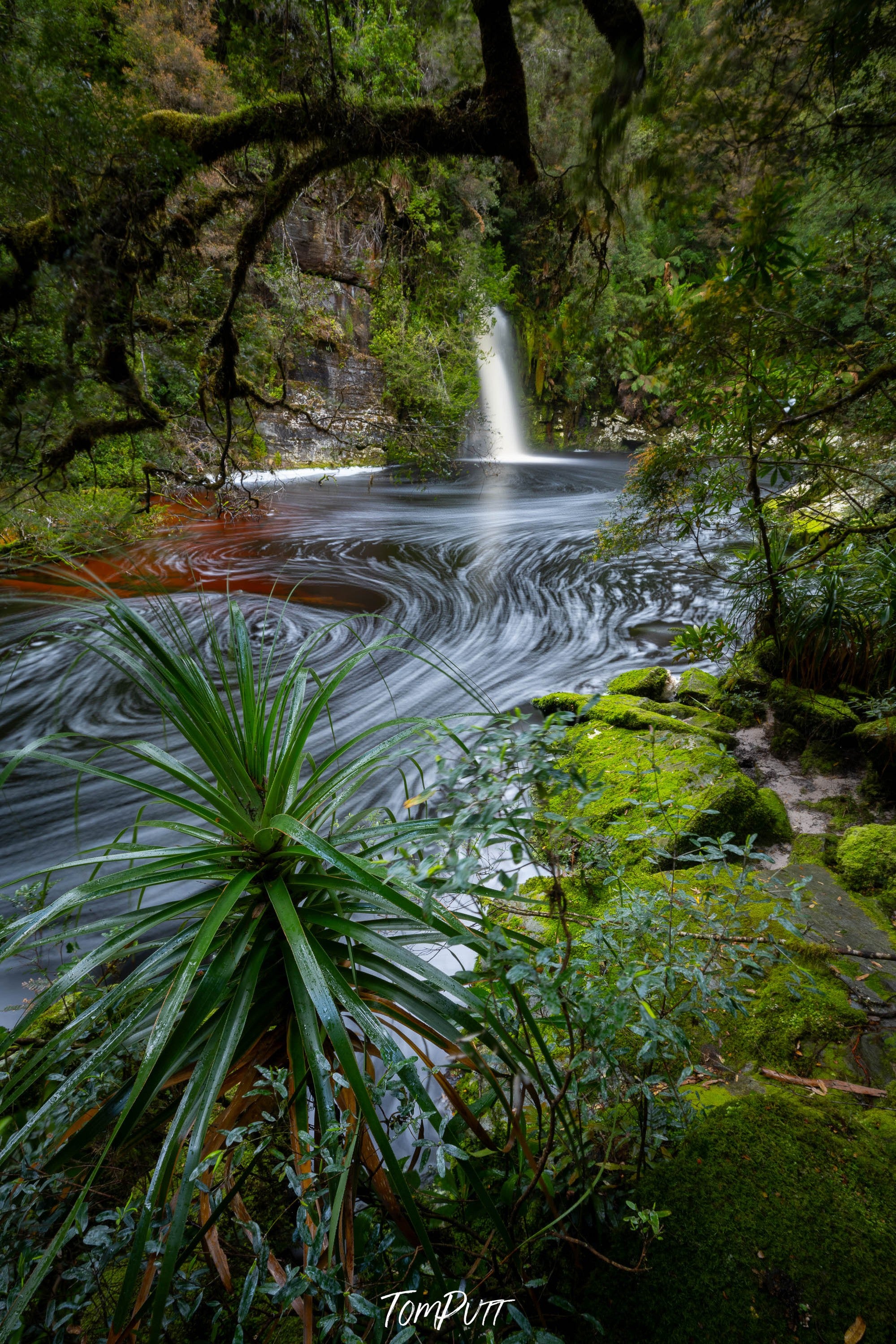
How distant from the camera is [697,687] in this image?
4.14m

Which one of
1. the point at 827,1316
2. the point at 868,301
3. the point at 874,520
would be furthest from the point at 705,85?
the point at 827,1316

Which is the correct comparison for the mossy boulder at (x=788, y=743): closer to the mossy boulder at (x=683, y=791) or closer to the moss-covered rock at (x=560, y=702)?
the mossy boulder at (x=683, y=791)

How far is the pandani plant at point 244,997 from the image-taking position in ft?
2.60

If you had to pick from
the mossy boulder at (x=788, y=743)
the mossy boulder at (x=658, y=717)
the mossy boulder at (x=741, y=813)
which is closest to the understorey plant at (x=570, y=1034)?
the mossy boulder at (x=741, y=813)

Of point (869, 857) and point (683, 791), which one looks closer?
point (869, 857)

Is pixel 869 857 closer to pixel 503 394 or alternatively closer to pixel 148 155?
pixel 148 155

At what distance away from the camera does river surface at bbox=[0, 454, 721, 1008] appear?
374 cm

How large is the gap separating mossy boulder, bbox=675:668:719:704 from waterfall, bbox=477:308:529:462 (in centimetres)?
989

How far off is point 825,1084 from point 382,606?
600 cm

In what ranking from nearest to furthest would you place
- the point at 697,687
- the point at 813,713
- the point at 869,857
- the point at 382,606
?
the point at 869,857 → the point at 813,713 → the point at 697,687 → the point at 382,606

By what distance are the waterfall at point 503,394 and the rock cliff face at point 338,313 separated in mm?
5773

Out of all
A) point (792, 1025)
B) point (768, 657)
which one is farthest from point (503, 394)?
point (792, 1025)

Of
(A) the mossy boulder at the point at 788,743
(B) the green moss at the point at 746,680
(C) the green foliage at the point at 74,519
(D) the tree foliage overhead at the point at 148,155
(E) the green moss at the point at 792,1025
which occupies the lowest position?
(A) the mossy boulder at the point at 788,743

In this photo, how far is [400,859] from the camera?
0.95 metres
